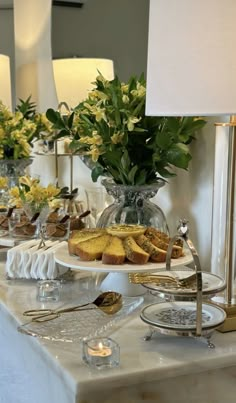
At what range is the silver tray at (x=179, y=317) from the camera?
2.92 ft

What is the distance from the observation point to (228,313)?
98cm

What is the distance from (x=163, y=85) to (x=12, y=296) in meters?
0.52

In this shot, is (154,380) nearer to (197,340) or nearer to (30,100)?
(197,340)

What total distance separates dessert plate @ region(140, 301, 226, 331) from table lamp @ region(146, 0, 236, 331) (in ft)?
0.11

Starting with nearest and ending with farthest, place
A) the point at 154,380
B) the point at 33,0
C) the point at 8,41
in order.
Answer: the point at 154,380, the point at 33,0, the point at 8,41

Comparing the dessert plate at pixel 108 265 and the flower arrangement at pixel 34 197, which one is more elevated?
the flower arrangement at pixel 34 197

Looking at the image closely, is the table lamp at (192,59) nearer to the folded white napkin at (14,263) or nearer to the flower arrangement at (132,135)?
the flower arrangement at (132,135)

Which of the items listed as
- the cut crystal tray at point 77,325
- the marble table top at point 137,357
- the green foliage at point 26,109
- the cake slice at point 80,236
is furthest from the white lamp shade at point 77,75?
the marble table top at point 137,357

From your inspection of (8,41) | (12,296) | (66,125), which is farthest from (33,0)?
(12,296)

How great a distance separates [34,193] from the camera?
150 cm

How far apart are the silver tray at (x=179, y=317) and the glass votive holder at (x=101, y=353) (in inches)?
3.5

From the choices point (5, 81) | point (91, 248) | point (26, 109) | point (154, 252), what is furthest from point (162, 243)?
point (5, 81)

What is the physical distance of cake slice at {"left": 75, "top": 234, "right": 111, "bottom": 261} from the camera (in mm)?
1122

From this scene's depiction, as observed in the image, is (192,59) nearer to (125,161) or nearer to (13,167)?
(125,161)
